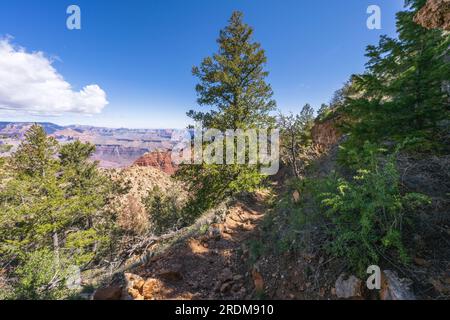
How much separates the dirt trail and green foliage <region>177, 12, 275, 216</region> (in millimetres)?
3161

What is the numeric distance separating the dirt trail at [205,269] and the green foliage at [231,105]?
316 cm

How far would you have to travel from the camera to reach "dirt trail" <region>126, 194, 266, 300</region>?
456 centimetres

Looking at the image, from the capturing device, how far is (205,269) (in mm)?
5477

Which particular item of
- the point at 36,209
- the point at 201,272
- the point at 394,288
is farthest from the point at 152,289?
the point at 36,209

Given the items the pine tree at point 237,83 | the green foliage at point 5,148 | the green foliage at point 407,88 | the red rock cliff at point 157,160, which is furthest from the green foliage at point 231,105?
the red rock cliff at point 157,160

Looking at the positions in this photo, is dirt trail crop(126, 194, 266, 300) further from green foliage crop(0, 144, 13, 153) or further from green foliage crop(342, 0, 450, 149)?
green foliage crop(0, 144, 13, 153)

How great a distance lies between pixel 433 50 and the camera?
4.32 meters

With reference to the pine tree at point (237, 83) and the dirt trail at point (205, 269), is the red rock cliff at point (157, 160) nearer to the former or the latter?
the pine tree at point (237, 83)

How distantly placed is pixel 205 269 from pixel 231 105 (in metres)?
8.01

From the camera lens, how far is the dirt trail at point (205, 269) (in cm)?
456

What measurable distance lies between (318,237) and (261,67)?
32.7 ft

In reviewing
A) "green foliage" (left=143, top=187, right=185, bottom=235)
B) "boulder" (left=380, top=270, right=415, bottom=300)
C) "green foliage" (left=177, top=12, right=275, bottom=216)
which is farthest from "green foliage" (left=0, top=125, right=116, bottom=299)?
"boulder" (left=380, top=270, right=415, bottom=300)
